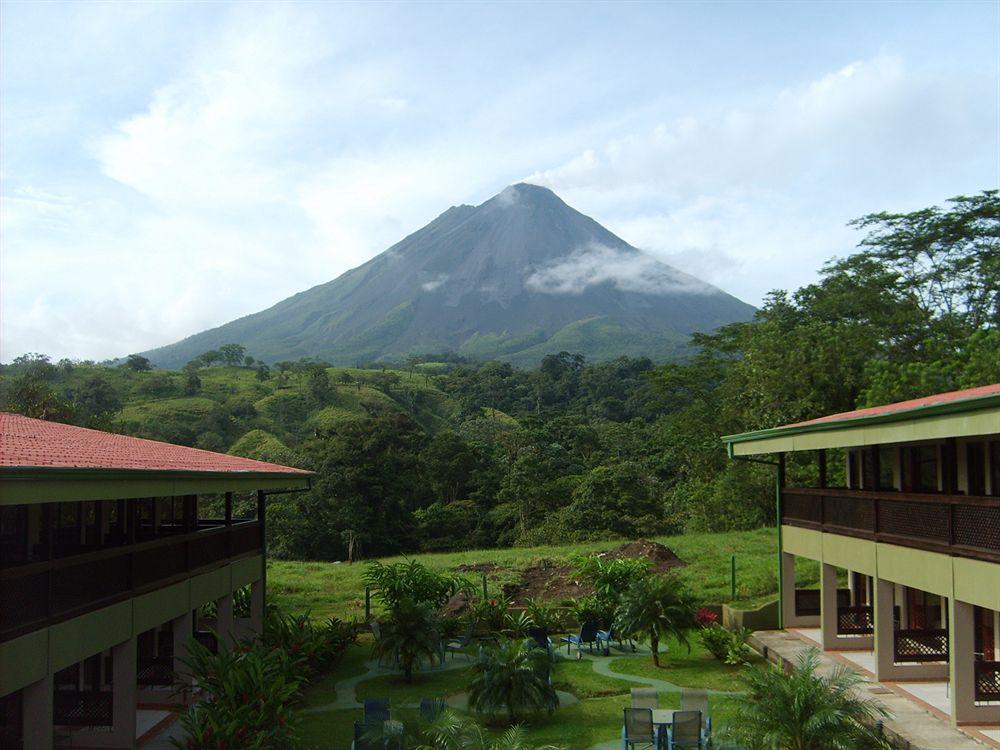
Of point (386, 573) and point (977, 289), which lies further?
point (977, 289)

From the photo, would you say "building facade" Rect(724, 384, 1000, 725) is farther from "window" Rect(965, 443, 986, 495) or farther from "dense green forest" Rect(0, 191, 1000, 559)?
"dense green forest" Rect(0, 191, 1000, 559)

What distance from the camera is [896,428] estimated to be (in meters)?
11.6

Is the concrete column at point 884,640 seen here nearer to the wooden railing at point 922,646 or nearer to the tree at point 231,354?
the wooden railing at point 922,646

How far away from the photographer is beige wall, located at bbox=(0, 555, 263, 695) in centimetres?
821

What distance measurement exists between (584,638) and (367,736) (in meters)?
8.13

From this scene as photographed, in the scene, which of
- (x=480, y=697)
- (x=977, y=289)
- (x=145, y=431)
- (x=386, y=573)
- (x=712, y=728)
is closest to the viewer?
(x=712, y=728)

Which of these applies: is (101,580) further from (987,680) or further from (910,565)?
(987,680)

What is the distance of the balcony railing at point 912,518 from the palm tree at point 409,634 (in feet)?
23.8

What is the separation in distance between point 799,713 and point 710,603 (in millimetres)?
9899

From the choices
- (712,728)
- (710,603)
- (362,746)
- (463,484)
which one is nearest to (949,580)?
(712,728)

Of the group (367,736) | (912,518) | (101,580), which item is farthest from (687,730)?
(101,580)

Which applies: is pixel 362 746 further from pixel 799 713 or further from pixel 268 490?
pixel 268 490

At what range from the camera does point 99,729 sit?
1116 centimetres

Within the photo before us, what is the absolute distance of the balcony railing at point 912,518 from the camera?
410 inches
